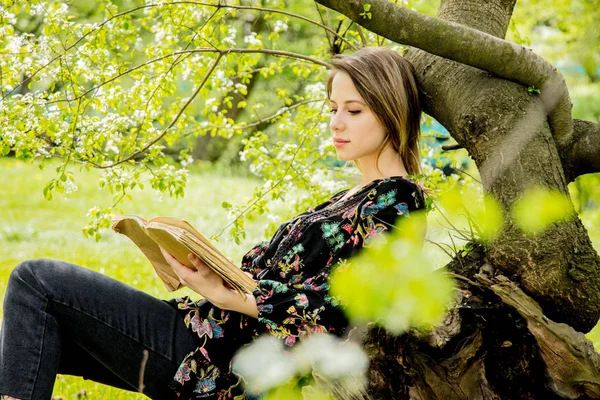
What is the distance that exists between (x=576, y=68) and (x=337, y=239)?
9.06m

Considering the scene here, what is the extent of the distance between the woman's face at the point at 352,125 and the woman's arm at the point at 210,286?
693 millimetres

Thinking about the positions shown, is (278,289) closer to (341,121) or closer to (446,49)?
(341,121)

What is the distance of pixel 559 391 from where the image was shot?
5.54 feet

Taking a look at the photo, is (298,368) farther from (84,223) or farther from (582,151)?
(84,223)

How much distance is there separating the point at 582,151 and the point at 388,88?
2.18ft

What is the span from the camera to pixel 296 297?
6.51 feet

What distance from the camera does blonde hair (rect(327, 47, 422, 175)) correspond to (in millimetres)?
2354

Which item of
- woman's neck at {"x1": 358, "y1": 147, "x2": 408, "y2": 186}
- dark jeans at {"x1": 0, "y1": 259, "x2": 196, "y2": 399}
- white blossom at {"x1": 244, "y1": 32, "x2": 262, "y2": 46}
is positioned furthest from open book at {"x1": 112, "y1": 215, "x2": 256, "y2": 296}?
white blossom at {"x1": 244, "y1": 32, "x2": 262, "y2": 46}

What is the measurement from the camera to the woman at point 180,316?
76.8 inches

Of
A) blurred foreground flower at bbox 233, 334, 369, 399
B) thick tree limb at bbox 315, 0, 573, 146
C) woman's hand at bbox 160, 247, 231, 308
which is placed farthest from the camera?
thick tree limb at bbox 315, 0, 573, 146

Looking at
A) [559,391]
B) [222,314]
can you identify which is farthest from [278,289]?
[559,391]

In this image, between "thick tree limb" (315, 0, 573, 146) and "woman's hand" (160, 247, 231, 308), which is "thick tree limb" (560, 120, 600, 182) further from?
"woman's hand" (160, 247, 231, 308)

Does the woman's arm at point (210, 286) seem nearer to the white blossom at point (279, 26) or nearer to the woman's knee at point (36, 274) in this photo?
the woman's knee at point (36, 274)

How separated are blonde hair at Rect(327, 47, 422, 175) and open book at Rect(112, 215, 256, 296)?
0.78 meters
